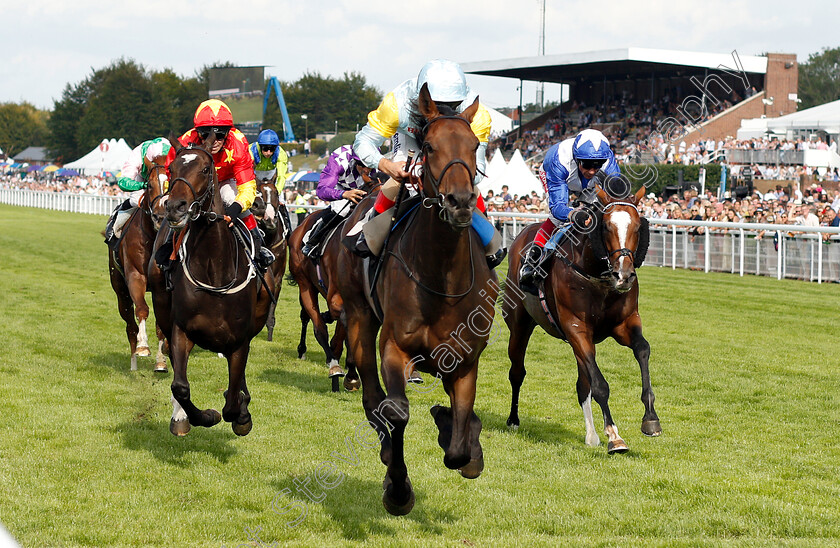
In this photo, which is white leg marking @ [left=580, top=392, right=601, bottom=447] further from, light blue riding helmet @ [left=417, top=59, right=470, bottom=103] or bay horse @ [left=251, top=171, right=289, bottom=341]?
bay horse @ [left=251, top=171, right=289, bottom=341]

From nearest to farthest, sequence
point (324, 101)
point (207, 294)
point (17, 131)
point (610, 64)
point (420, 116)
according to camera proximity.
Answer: point (420, 116) < point (207, 294) < point (610, 64) < point (324, 101) < point (17, 131)

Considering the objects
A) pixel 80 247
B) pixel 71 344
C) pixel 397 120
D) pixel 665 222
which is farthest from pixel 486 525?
pixel 80 247

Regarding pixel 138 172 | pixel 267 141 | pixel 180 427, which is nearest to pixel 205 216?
pixel 180 427

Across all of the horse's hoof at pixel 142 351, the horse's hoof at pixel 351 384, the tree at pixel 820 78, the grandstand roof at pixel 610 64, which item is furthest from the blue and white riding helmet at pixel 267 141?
the tree at pixel 820 78

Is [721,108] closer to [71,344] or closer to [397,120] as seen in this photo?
[71,344]

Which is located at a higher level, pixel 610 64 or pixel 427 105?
pixel 610 64

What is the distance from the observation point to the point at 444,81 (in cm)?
446

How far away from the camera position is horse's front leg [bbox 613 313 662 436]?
606 centimetres

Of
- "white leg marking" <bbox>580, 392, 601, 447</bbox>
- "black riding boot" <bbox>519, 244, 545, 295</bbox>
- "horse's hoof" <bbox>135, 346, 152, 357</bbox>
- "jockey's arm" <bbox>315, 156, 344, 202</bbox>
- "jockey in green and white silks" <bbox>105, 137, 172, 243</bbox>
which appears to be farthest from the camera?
"horse's hoof" <bbox>135, 346, 152, 357</bbox>

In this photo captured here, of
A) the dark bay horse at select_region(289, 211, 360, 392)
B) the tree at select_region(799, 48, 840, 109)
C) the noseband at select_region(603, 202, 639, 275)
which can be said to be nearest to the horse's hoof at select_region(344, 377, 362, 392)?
the dark bay horse at select_region(289, 211, 360, 392)

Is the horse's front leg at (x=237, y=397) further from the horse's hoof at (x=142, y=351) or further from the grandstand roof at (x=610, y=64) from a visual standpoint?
the grandstand roof at (x=610, y=64)

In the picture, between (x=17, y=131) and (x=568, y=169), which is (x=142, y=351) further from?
(x=17, y=131)

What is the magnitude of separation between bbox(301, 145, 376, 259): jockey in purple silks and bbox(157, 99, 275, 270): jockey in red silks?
1781mm

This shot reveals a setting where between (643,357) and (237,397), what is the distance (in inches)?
109
